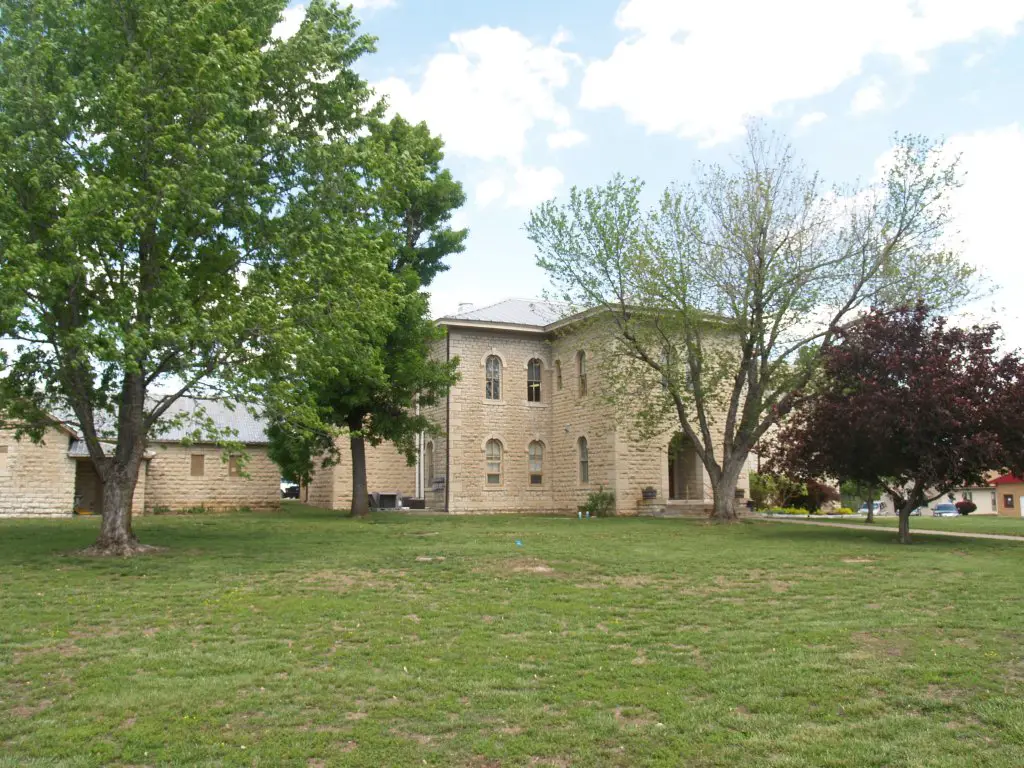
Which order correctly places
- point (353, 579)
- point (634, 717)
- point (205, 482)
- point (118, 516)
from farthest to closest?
point (205, 482) → point (118, 516) → point (353, 579) → point (634, 717)

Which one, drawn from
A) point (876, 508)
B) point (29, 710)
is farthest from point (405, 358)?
point (876, 508)

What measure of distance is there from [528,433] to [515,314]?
16.4 ft

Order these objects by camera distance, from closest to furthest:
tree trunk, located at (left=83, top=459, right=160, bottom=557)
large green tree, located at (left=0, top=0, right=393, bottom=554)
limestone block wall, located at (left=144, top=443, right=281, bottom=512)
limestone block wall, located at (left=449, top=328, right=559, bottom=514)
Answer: large green tree, located at (left=0, top=0, right=393, bottom=554), tree trunk, located at (left=83, top=459, right=160, bottom=557), limestone block wall, located at (left=144, top=443, right=281, bottom=512), limestone block wall, located at (left=449, top=328, right=559, bottom=514)

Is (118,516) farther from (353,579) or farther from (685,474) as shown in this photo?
(685,474)

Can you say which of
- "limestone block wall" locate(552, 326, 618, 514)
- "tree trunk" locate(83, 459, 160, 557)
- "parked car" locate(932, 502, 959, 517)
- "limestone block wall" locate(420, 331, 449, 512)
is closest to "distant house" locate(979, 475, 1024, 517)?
"parked car" locate(932, 502, 959, 517)

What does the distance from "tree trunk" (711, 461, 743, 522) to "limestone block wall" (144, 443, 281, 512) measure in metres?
16.6

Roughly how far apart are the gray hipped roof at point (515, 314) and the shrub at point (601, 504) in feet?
22.2

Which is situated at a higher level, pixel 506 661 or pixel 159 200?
pixel 159 200

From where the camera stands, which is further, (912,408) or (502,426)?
(502,426)

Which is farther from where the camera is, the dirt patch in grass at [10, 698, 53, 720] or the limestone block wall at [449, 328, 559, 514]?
the limestone block wall at [449, 328, 559, 514]

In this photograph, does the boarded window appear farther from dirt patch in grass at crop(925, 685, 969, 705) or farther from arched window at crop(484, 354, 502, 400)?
dirt patch in grass at crop(925, 685, 969, 705)

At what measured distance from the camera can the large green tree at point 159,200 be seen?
538 inches

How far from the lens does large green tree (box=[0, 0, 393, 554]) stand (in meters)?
13.7

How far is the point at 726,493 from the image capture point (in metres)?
26.4
